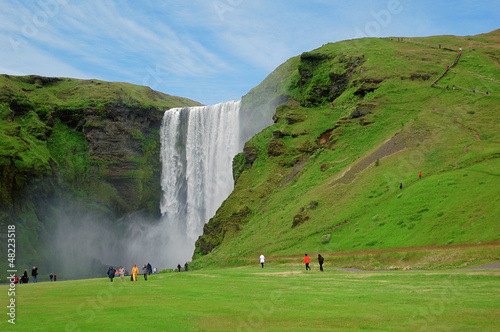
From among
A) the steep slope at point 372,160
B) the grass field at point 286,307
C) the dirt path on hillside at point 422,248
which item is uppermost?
the steep slope at point 372,160

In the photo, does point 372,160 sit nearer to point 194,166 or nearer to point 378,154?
point 378,154

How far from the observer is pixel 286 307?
17609 mm

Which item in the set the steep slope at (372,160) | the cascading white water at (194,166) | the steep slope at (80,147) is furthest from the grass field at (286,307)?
the steep slope at (80,147)

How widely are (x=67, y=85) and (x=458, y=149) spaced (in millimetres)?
103182

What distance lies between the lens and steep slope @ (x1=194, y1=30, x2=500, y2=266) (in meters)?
39.0

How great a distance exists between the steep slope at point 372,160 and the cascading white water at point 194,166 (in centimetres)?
985

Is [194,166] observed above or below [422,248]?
A: above

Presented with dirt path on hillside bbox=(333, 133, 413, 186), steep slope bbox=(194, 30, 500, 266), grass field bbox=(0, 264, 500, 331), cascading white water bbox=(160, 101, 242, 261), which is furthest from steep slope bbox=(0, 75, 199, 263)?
grass field bbox=(0, 264, 500, 331)

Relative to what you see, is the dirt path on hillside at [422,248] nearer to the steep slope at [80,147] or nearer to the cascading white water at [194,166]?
the cascading white water at [194,166]

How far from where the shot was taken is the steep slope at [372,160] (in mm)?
38969

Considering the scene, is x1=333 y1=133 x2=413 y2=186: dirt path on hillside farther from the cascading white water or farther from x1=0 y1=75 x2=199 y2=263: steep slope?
x1=0 y1=75 x2=199 y2=263: steep slope

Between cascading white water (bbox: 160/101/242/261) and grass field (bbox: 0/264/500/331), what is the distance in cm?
6571

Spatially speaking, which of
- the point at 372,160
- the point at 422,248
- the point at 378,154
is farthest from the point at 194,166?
the point at 422,248

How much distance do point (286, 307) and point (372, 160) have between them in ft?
135
